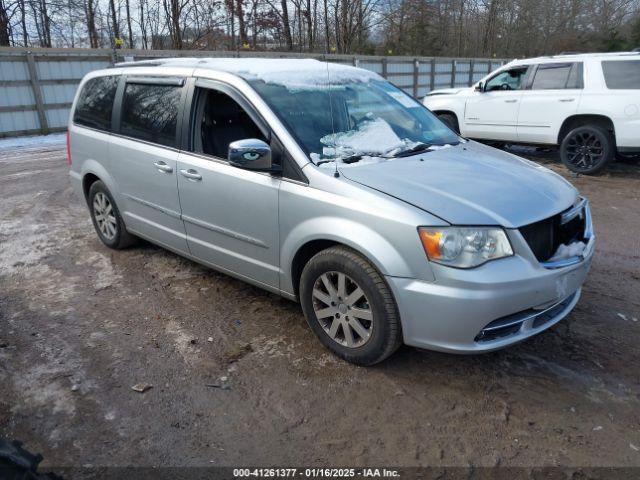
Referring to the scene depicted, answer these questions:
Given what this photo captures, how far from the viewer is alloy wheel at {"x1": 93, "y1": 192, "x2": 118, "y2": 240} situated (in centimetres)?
526

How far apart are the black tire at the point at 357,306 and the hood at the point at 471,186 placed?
1.52ft

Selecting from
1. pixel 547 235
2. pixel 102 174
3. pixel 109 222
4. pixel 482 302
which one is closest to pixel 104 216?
pixel 109 222

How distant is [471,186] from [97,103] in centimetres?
382

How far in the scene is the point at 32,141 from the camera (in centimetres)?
1392

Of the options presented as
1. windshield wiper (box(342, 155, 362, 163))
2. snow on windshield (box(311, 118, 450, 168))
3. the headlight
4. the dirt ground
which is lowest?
the dirt ground

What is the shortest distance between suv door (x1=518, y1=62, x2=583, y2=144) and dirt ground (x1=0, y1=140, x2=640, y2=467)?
4.76m

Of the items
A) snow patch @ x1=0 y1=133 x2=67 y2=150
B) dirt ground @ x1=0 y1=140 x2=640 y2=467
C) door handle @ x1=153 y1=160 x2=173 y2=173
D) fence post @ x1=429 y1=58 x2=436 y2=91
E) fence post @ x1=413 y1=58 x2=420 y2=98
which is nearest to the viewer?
dirt ground @ x1=0 y1=140 x2=640 y2=467

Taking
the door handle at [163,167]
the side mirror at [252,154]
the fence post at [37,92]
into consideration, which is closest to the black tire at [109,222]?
the door handle at [163,167]

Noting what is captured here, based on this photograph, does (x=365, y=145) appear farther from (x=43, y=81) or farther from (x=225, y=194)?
(x=43, y=81)

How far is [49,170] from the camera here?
9.88 meters

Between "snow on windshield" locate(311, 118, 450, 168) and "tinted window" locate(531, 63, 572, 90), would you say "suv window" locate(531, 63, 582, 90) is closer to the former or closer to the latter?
"tinted window" locate(531, 63, 572, 90)

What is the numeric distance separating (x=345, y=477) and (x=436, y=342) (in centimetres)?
88

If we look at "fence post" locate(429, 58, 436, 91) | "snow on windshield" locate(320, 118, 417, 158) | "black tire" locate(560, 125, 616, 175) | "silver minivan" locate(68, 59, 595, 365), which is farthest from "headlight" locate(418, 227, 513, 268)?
"fence post" locate(429, 58, 436, 91)

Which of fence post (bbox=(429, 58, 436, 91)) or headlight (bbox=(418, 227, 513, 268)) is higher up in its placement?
fence post (bbox=(429, 58, 436, 91))
